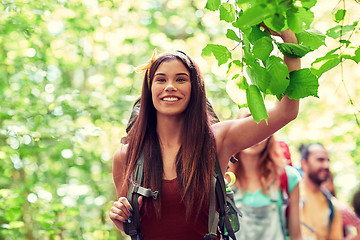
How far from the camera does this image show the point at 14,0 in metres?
4.57

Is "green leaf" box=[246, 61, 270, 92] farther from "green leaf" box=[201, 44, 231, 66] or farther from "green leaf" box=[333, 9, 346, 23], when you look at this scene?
"green leaf" box=[333, 9, 346, 23]

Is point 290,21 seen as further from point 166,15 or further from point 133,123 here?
point 166,15

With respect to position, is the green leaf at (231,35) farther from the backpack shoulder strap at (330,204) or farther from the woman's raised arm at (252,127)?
the backpack shoulder strap at (330,204)

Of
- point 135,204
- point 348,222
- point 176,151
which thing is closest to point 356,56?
point 176,151

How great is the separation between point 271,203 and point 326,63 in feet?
8.04

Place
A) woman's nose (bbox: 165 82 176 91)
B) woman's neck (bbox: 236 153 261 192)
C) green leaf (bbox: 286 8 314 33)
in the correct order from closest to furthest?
1. green leaf (bbox: 286 8 314 33)
2. woman's nose (bbox: 165 82 176 91)
3. woman's neck (bbox: 236 153 261 192)

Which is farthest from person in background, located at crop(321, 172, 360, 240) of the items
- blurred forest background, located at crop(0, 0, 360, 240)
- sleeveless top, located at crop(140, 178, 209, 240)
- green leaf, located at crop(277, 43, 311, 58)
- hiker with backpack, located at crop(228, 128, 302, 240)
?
green leaf, located at crop(277, 43, 311, 58)

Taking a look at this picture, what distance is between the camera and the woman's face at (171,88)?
2.47 m

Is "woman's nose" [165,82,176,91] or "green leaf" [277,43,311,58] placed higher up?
"woman's nose" [165,82,176,91]

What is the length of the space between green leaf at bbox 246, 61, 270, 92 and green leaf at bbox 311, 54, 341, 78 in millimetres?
296

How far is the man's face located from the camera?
5.25m

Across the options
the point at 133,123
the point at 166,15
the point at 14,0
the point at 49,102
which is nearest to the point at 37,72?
the point at 49,102

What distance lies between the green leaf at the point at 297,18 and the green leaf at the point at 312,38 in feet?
0.52

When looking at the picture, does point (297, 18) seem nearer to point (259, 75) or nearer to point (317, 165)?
point (259, 75)
